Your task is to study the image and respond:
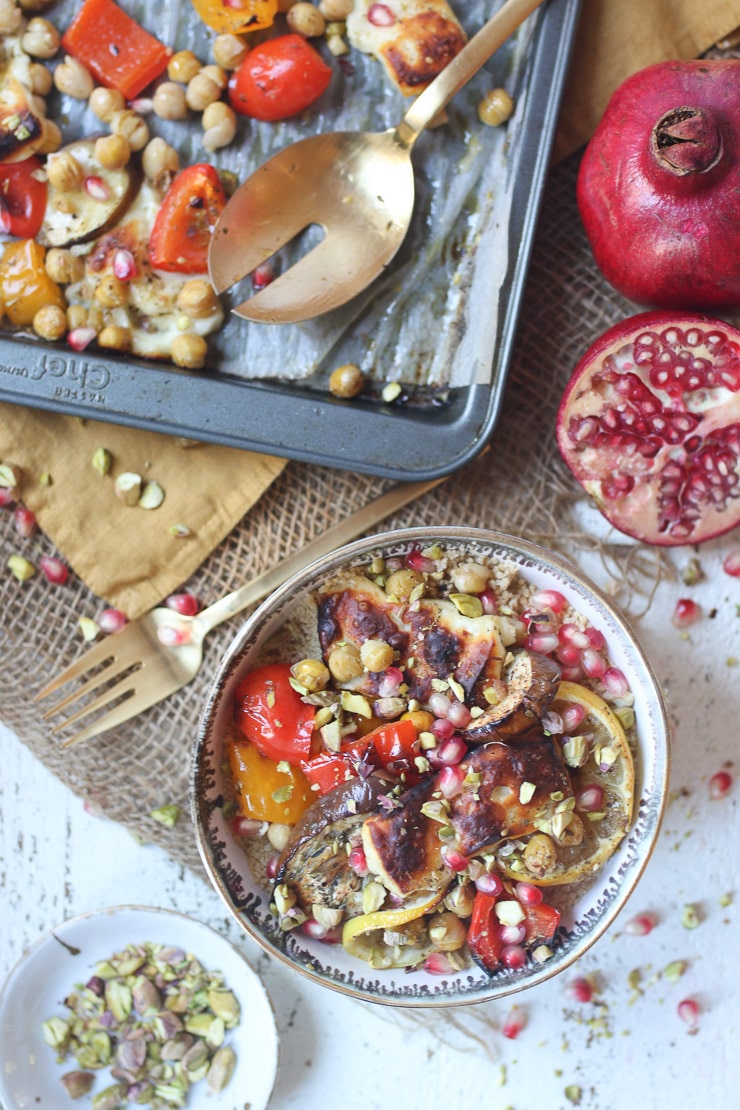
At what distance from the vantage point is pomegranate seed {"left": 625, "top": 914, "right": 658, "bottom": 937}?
2.12 metres

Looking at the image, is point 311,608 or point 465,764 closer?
point 465,764

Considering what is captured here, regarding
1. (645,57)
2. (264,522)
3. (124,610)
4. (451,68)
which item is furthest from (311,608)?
(645,57)

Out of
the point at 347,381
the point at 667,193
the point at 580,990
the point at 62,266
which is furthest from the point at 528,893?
the point at 62,266

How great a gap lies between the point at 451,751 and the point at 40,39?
5.18 feet

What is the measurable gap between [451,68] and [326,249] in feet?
1.31

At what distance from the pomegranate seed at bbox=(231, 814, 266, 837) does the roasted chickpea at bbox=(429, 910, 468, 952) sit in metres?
0.35

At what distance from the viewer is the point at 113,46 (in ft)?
6.37

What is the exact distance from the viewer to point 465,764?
5.39ft

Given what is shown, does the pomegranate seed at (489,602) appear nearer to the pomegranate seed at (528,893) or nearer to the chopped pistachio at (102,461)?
the pomegranate seed at (528,893)

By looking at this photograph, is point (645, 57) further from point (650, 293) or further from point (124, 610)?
point (124, 610)

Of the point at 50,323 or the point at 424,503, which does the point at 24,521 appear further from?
the point at 424,503

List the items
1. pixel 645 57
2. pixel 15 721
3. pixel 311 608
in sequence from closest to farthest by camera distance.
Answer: pixel 311 608
pixel 645 57
pixel 15 721

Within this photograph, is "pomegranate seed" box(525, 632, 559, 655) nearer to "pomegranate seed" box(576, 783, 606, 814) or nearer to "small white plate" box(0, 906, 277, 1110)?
"pomegranate seed" box(576, 783, 606, 814)

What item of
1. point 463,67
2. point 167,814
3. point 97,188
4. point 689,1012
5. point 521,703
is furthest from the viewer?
point 689,1012
